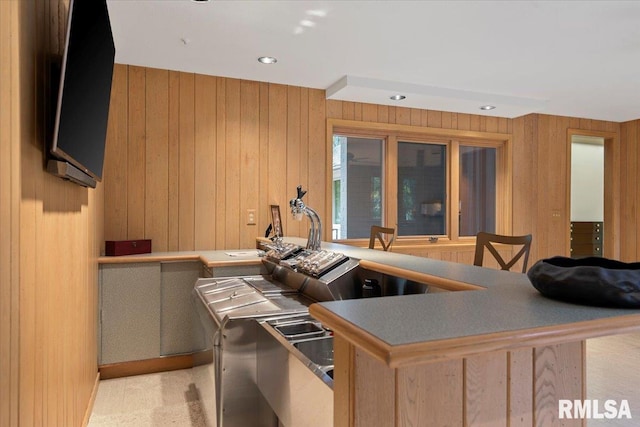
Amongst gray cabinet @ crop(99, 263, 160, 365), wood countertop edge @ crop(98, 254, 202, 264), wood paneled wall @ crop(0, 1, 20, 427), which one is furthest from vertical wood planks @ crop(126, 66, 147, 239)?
wood paneled wall @ crop(0, 1, 20, 427)

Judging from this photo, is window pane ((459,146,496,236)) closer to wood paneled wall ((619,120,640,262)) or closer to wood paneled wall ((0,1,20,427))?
wood paneled wall ((619,120,640,262))

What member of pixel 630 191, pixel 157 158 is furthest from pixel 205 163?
pixel 630 191

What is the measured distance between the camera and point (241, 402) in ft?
6.31

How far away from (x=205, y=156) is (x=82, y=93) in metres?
2.34

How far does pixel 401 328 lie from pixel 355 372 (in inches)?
7.0

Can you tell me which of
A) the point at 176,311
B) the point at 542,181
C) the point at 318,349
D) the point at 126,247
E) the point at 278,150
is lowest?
the point at 176,311

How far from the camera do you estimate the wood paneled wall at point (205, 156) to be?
356 centimetres

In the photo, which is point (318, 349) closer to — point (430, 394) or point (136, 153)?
point (430, 394)

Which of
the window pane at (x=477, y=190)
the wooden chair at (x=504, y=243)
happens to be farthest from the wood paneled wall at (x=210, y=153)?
the wooden chair at (x=504, y=243)

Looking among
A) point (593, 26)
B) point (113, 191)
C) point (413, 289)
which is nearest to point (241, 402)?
point (413, 289)

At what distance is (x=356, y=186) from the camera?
4637 mm

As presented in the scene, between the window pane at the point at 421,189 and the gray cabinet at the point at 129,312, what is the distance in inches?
107

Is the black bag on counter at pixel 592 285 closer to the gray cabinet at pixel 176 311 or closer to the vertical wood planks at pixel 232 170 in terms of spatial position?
the gray cabinet at pixel 176 311

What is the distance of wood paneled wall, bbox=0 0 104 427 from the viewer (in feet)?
3.26
